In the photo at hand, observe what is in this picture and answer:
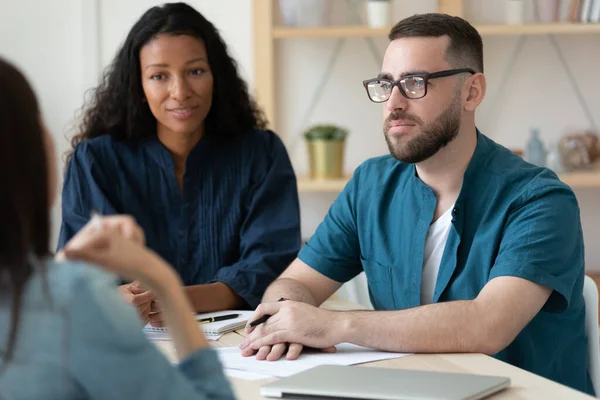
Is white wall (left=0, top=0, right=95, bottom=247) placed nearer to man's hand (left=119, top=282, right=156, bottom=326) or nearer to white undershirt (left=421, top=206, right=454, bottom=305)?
man's hand (left=119, top=282, right=156, bottom=326)

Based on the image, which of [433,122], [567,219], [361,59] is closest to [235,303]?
[433,122]

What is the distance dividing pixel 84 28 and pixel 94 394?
10.3ft

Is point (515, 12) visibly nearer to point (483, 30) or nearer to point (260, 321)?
point (483, 30)

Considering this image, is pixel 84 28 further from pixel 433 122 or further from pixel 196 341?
pixel 196 341

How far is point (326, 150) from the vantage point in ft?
12.0

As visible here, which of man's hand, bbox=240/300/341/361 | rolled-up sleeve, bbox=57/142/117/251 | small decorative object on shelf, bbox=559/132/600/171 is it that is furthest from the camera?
small decorative object on shelf, bbox=559/132/600/171

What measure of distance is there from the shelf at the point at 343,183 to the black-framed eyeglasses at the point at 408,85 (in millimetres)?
1468

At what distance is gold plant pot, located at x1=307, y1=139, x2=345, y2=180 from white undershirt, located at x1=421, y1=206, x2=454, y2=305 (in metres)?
1.57

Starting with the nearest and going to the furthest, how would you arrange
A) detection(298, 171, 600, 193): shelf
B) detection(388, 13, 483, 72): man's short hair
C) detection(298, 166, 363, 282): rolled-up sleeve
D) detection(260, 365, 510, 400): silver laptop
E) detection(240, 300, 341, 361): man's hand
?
detection(260, 365, 510, 400): silver laptop < detection(240, 300, 341, 361): man's hand < detection(388, 13, 483, 72): man's short hair < detection(298, 166, 363, 282): rolled-up sleeve < detection(298, 171, 600, 193): shelf

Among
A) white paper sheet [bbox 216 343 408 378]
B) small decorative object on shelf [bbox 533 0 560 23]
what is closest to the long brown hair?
white paper sheet [bbox 216 343 408 378]

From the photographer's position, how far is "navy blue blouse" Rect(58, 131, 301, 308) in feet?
8.04

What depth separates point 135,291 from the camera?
6.61ft

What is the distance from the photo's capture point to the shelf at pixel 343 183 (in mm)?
3561

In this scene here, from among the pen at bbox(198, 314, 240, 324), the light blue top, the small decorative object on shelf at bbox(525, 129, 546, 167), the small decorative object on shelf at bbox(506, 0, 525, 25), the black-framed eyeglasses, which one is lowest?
the pen at bbox(198, 314, 240, 324)
